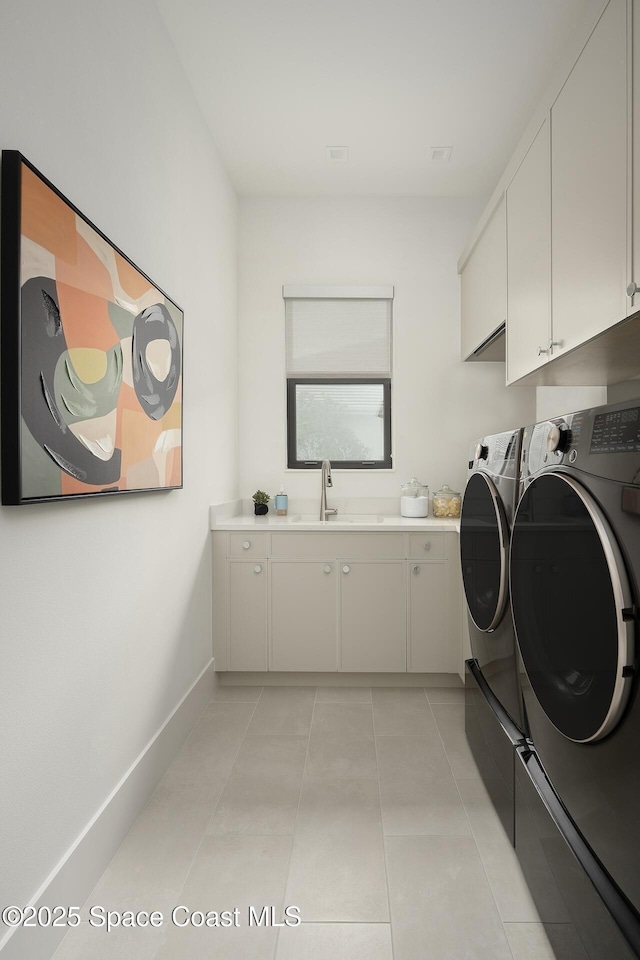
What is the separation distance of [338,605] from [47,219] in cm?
A: 217

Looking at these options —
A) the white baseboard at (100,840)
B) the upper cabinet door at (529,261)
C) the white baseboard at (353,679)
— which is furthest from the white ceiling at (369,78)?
the white baseboard at (353,679)

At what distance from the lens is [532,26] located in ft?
6.94

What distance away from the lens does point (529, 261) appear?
2131 mm

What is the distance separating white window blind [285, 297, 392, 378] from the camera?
349 centimetres

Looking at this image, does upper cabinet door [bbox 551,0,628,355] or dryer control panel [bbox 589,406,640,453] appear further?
upper cabinet door [bbox 551,0,628,355]

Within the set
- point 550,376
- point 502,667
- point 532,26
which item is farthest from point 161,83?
point 502,667

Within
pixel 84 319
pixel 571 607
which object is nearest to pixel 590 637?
pixel 571 607

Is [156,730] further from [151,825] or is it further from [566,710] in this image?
[566,710]

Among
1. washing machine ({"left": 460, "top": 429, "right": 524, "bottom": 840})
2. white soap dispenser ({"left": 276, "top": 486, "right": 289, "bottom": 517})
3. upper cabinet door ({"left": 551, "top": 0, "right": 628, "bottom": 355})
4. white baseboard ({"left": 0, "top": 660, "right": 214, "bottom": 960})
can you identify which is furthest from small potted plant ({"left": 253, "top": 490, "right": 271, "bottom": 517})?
upper cabinet door ({"left": 551, "top": 0, "right": 628, "bottom": 355})

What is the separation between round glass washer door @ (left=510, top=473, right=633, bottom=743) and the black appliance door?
7.5 inches

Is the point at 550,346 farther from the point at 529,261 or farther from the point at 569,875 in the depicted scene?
the point at 569,875

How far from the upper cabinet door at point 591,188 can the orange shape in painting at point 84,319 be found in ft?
4.40

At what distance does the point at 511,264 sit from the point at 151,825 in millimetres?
2441

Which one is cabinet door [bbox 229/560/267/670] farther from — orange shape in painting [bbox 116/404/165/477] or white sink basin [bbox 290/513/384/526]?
orange shape in painting [bbox 116/404/165/477]
